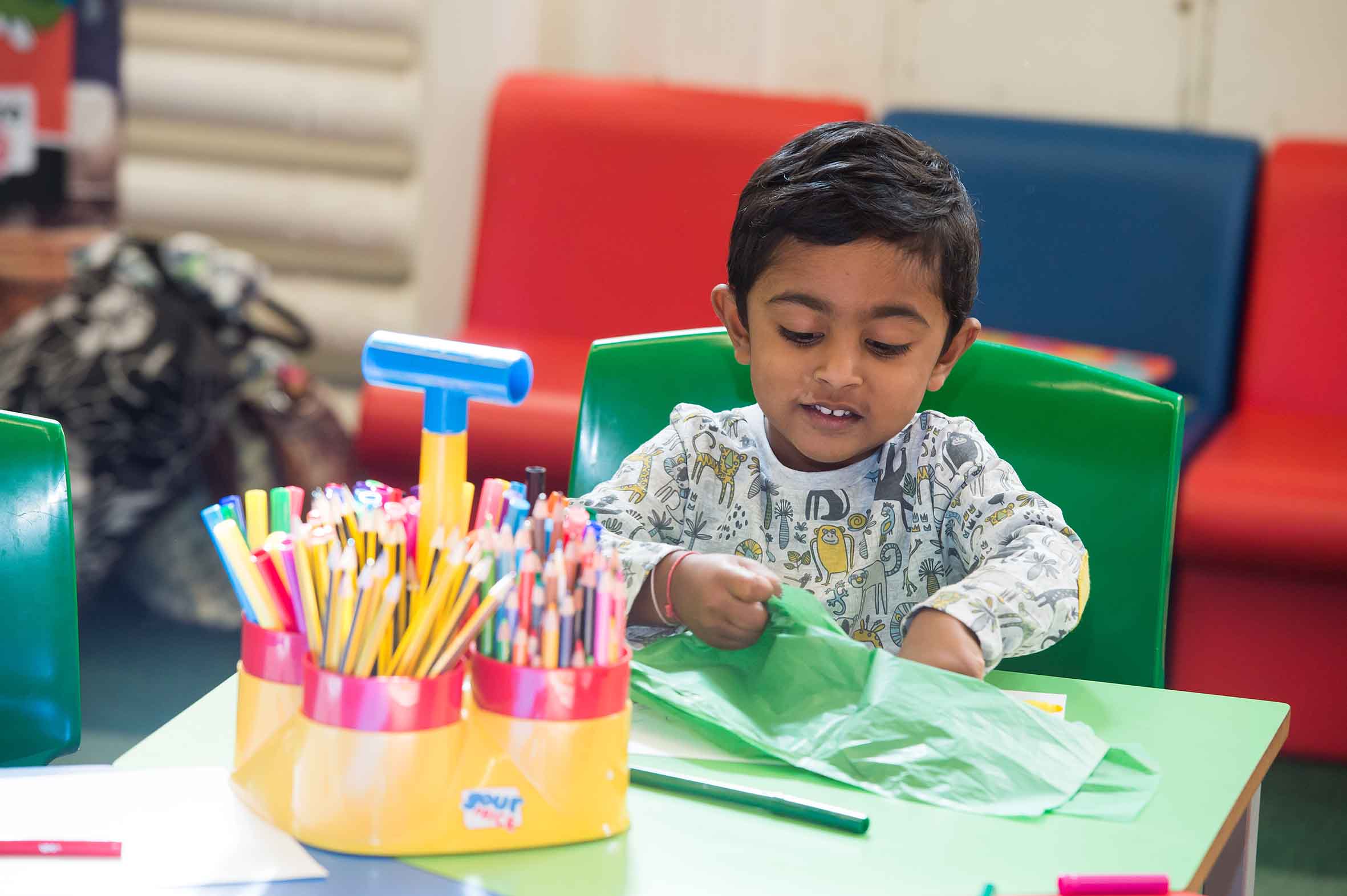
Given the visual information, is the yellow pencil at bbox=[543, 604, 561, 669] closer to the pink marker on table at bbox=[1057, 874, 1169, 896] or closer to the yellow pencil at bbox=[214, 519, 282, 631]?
the yellow pencil at bbox=[214, 519, 282, 631]

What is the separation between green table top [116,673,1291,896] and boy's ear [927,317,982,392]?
1.32ft

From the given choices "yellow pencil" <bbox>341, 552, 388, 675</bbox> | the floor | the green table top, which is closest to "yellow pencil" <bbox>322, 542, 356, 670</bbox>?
"yellow pencil" <bbox>341, 552, 388, 675</bbox>

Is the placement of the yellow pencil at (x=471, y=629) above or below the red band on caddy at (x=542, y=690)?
above

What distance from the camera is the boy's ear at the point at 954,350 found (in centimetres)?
127

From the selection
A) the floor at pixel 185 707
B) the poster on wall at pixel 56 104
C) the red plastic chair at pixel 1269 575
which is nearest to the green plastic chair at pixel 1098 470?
the floor at pixel 185 707

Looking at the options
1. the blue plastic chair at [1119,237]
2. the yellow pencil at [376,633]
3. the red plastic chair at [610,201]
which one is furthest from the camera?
the red plastic chair at [610,201]

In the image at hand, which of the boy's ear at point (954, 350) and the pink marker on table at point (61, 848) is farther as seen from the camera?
the boy's ear at point (954, 350)

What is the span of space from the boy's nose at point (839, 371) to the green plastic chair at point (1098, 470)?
20 centimetres

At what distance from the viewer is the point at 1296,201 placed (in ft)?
8.93

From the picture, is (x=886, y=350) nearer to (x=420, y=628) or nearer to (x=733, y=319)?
(x=733, y=319)

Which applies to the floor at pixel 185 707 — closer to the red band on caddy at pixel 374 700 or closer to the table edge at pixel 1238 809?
the table edge at pixel 1238 809

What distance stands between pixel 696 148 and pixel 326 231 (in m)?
0.71

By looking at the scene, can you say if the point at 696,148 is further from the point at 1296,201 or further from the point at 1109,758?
the point at 1109,758

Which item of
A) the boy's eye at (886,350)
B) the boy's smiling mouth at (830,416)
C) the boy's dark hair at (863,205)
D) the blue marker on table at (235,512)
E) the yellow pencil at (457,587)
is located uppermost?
the boy's dark hair at (863,205)
